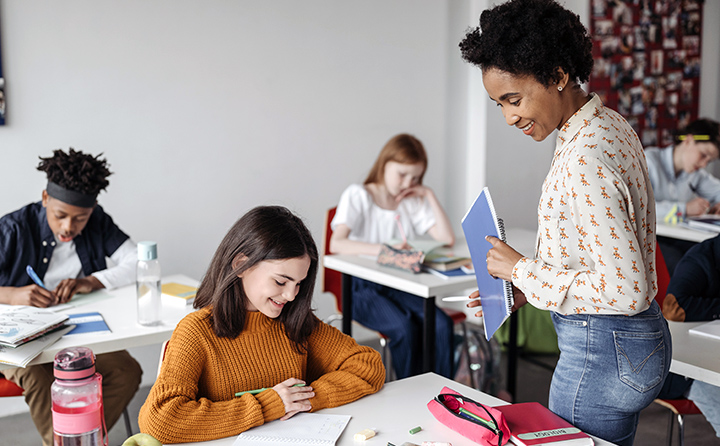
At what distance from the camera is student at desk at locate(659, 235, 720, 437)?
6.57 feet

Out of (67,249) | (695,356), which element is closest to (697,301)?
(695,356)

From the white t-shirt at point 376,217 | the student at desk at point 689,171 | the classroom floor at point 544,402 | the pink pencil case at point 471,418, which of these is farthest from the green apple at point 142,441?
the student at desk at point 689,171

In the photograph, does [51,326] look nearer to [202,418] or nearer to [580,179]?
[202,418]

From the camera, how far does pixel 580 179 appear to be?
120cm

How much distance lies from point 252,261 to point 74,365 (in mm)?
537

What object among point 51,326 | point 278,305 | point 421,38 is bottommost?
point 51,326

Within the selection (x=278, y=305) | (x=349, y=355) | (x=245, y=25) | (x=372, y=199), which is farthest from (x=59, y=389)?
(x=245, y=25)

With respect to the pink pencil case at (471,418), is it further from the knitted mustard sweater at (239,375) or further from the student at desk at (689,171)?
the student at desk at (689,171)

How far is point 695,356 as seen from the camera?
174 centimetres

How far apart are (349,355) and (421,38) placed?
2933 mm

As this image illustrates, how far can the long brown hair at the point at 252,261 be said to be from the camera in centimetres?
148

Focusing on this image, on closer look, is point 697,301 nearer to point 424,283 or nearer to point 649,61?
point 424,283

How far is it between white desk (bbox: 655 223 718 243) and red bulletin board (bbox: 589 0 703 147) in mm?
1501

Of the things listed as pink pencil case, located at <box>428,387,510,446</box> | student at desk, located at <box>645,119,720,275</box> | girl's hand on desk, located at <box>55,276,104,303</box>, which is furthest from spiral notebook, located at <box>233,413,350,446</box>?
student at desk, located at <box>645,119,720,275</box>
